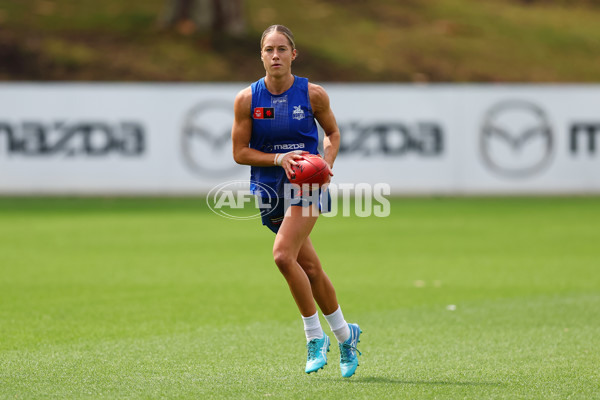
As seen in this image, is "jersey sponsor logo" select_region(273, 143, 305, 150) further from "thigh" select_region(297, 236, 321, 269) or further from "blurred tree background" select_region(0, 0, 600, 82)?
"blurred tree background" select_region(0, 0, 600, 82)

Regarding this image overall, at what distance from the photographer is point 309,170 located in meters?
6.73

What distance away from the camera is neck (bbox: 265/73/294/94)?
22.8 ft

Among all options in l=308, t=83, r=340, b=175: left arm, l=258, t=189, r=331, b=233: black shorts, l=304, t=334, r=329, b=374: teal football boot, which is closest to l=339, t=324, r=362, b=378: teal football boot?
l=304, t=334, r=329, b=374: teal football boot

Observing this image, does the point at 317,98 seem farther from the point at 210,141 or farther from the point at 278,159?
the point at 210,141

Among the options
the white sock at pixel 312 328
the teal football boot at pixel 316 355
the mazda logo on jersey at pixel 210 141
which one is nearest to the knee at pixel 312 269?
the white sock at pixel 312 328

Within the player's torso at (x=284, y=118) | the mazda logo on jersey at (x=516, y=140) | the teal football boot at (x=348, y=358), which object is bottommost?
the mazda logo on jersey at (x=516, y=140)

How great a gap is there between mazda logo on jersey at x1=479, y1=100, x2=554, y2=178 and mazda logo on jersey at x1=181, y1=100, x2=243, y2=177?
20.7 feet

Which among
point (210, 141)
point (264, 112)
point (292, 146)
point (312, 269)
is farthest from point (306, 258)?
point (210, 141)

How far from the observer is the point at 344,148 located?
23.5 meters

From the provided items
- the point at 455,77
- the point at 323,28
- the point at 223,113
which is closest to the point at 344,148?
the point at 223,113

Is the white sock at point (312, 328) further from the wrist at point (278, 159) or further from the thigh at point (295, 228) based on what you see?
the wrist at point (278, 159)

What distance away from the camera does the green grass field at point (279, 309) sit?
6.70 metres

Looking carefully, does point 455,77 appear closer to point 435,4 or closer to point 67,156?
point 435,4

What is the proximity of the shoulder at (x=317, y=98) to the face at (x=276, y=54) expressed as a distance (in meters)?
0.25
